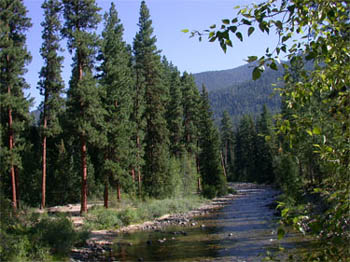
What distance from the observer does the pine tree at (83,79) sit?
20.0m


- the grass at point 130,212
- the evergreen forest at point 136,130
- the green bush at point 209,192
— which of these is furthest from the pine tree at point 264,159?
the grass at point 130,212

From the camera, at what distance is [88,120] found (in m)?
20.7

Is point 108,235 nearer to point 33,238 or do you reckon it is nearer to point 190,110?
point 33,238

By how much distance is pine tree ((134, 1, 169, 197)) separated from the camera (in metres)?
30.8

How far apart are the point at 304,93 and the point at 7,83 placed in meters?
22.1

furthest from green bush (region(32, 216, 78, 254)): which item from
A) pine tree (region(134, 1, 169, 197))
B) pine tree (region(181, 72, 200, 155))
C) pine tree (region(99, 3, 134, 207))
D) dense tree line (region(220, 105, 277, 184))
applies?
dense tree line (region(220, 105, 277, 184))

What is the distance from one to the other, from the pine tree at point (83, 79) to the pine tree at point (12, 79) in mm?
3580

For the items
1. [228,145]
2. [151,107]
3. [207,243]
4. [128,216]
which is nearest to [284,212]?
[207,243]

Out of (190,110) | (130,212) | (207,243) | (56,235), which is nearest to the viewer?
(56,235)

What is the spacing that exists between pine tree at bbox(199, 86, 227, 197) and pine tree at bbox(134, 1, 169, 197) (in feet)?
34.1

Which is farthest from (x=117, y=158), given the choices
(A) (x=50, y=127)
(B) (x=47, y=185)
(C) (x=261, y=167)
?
(C) (x=261, y=167)

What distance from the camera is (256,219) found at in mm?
21125

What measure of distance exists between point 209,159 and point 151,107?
13114 millimetres

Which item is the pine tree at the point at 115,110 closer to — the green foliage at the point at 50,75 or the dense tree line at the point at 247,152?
the green foliage at the point at 50,75
